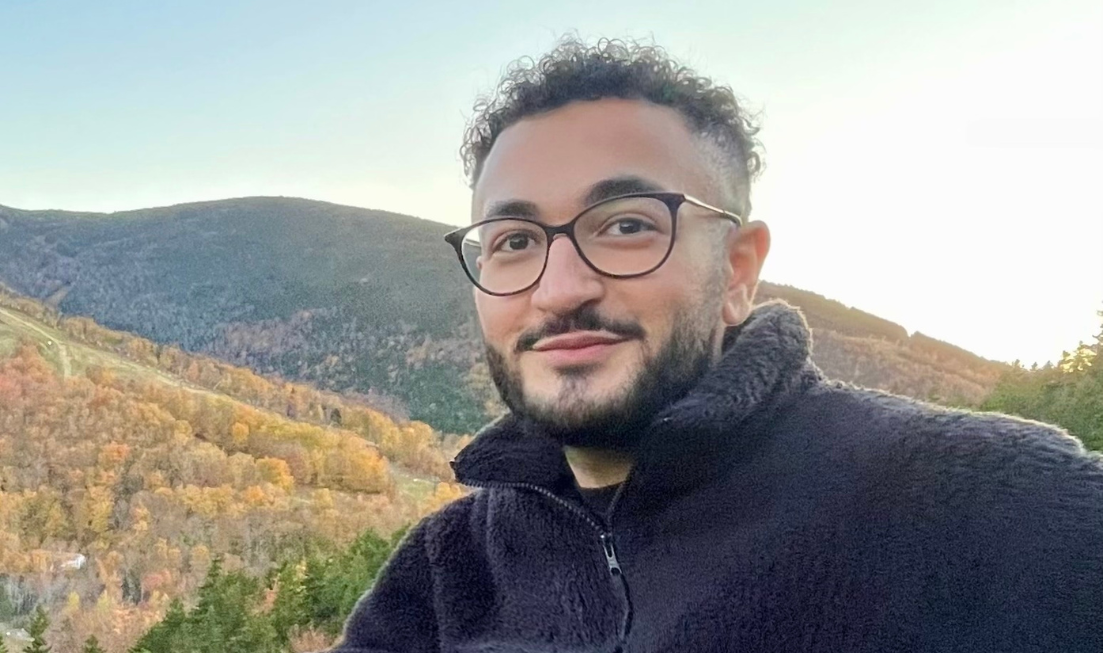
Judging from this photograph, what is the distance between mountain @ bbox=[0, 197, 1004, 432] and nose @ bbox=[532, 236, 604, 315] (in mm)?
6103

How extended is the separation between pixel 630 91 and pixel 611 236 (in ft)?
0.76

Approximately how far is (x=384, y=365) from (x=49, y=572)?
17.1ft

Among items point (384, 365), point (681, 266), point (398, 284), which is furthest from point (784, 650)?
point (398, 284)

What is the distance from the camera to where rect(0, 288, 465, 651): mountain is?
9133 mm

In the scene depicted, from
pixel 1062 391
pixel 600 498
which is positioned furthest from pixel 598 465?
pixel 1062 391

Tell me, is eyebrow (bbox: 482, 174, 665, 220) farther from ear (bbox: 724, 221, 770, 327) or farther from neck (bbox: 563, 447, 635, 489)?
neck (bbox: 563, 447, 635, 489)

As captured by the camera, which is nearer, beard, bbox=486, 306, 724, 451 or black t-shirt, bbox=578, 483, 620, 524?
beard, bbox=486, 306, 724, 451

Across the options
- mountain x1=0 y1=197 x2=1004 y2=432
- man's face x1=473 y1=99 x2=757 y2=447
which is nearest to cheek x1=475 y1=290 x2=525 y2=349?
man's face x1=473 y1=99 x2=757 y2=447

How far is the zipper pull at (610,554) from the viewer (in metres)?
1.04

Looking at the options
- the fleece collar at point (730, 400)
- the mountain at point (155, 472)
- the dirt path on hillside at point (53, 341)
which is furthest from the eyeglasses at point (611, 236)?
the dirt path on hillside at point (53, 341)

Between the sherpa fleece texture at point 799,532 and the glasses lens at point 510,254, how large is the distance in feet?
0.84

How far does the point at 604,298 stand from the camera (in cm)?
99

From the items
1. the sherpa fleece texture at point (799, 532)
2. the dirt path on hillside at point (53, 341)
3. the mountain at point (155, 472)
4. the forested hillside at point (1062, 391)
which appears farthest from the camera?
the dirt path on hillside at point (53, 341)

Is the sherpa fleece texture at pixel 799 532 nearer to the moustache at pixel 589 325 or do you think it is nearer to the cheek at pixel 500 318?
the moustache at pixel 589 325
